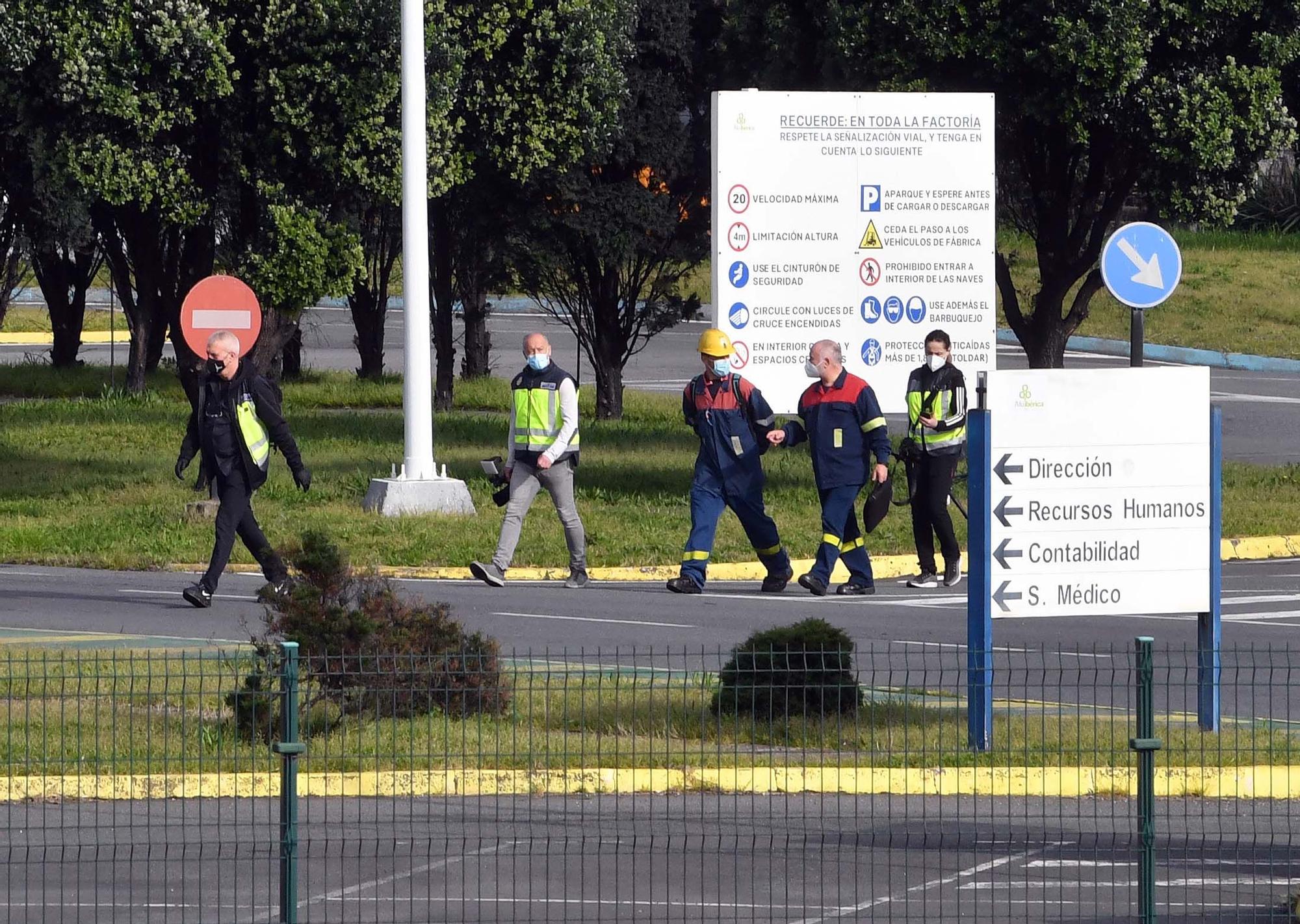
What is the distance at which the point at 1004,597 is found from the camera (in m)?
10.1

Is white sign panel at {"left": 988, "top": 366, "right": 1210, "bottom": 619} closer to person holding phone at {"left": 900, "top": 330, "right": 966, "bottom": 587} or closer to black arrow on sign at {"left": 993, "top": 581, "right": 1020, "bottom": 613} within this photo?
black arrow on sign at {"left": 993, "top": 581, "right": 1020, "bottom": 613}

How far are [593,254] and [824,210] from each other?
Result: 993 cm

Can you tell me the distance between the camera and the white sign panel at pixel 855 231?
19.8 m

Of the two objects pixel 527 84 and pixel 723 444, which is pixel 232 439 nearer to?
pixel 723 444

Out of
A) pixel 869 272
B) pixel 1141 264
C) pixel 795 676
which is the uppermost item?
pixel 869 272

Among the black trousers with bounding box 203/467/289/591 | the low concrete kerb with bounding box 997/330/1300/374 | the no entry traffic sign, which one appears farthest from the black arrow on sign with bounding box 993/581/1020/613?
the low concrete kerb with bounding box 997/330/1300/374

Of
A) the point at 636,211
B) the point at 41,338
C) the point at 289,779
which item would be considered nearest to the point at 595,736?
the point at 289,779

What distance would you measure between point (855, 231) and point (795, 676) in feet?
35.2

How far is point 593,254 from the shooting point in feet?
97.8

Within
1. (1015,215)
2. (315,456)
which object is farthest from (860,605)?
(1015,215)

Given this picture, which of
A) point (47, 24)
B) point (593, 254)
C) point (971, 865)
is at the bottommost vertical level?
point (971, 865)

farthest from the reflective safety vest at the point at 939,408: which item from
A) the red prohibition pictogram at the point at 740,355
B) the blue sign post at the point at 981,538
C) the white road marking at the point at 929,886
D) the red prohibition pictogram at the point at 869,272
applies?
the white road marking at the point at 929,886

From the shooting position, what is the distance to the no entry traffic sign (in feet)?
56.4

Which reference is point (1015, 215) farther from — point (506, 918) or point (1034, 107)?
point (506, 918)
